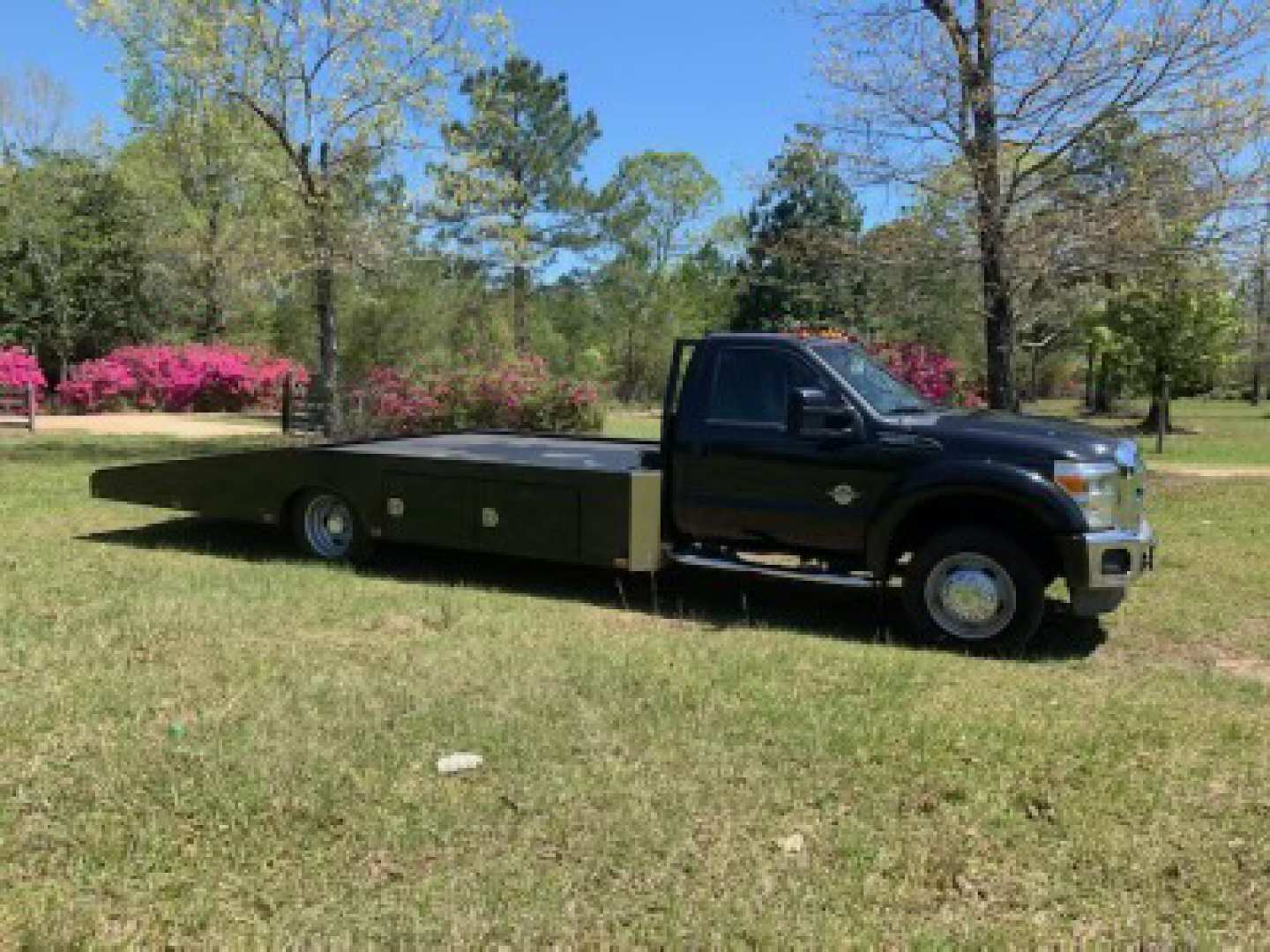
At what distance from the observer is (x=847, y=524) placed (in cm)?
677

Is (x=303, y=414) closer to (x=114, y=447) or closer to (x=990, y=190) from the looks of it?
(x=114, y=447)

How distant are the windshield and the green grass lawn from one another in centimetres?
588

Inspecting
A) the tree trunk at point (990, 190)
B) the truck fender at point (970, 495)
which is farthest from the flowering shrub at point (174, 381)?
the truck fender at point (970, 495)

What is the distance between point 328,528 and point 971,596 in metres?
4.87

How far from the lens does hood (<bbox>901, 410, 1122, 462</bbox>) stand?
20.5ft

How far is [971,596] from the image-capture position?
21.0ft

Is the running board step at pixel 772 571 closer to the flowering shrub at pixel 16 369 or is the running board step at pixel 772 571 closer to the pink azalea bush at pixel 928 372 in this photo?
the pink azalea bush at pixel 928 372

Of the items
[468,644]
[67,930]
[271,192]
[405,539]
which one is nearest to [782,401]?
[468,644]

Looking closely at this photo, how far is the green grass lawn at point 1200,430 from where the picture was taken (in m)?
21.2

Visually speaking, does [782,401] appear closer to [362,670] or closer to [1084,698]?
[1084,698]

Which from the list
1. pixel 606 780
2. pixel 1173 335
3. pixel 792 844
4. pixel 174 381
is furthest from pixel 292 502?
pixel 1173 335

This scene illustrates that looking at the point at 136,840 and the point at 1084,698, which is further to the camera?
the point at 1084,698

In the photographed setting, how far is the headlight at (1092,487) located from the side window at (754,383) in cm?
157

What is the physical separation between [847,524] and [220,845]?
4155 mm
